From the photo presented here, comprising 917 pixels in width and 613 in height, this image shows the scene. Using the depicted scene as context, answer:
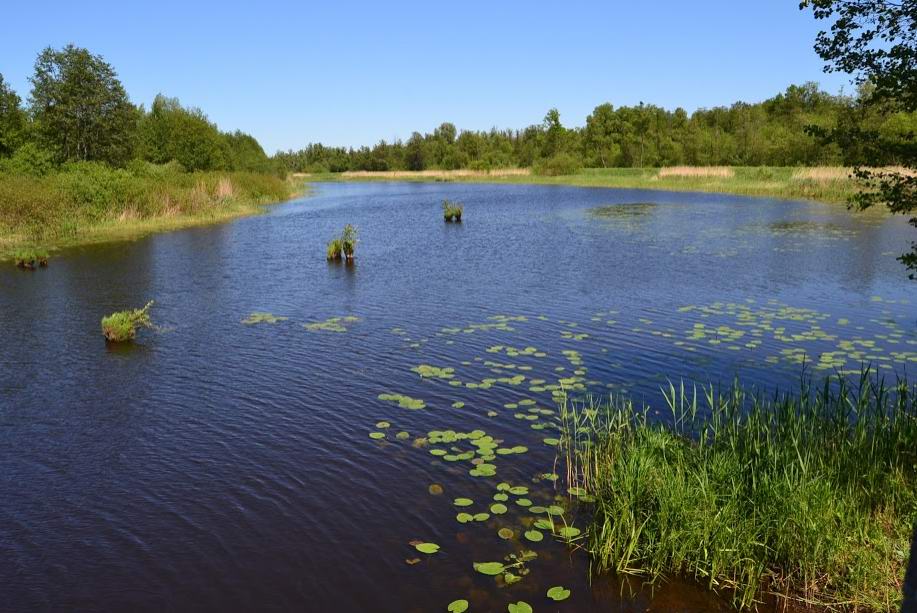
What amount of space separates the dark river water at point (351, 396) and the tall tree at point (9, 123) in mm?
25292

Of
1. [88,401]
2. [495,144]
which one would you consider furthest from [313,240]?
[495,144]

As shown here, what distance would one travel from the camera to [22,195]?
32.2 meters

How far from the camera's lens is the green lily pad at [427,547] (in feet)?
23.9

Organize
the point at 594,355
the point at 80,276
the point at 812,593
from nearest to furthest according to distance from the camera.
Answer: the point at 812,593 < the point at 594,355 < the point at 80,276

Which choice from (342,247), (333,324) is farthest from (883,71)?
(342,247)

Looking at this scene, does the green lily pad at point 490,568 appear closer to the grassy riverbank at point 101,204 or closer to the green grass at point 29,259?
the green grass at point 29,259

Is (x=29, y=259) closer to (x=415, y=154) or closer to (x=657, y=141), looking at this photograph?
(x=657, y=141)

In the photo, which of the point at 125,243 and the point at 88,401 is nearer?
the point at 88,401

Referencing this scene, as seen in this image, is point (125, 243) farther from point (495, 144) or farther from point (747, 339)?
point (495, 144)

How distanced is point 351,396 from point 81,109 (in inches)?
1901

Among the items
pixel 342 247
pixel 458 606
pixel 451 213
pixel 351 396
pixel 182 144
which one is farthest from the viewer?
pixel 182 144

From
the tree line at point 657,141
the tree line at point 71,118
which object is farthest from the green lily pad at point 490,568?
the tree line at point 657,141

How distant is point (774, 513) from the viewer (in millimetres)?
6621

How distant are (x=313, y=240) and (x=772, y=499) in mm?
32124
